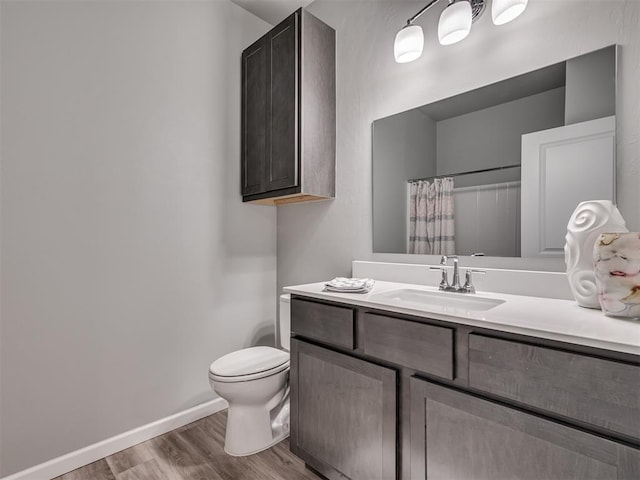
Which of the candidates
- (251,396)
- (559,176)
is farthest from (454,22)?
(251,396)

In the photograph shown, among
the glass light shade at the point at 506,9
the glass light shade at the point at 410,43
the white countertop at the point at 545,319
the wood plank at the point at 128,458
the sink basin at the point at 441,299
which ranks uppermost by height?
the glass light shade at the point at 410,43

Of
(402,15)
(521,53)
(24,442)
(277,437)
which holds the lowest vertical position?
(277,437)

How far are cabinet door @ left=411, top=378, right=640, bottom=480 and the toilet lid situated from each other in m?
0.89

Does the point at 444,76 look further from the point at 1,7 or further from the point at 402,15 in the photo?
the point at 1,7

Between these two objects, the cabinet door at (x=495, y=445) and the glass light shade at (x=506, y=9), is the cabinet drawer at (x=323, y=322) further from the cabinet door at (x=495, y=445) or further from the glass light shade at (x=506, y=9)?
the glass light shade at (x=506, y=9)

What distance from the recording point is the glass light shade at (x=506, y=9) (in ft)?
4.26

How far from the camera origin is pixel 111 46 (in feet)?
5.80

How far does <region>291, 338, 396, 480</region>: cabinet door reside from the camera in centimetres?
125

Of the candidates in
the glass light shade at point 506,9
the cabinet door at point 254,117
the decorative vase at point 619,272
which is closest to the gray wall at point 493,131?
the glass light shade at point 506,9

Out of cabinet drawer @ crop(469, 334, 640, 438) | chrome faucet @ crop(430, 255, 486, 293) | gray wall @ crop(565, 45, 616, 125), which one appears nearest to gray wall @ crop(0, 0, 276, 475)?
chrome faucet @ crop(430, 255, 486, 293)

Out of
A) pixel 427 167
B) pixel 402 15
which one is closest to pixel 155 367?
pixel 427 167

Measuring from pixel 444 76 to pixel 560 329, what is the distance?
1.32 meters

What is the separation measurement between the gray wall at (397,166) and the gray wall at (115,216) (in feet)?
3.30

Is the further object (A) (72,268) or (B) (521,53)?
(A) (72,268)
